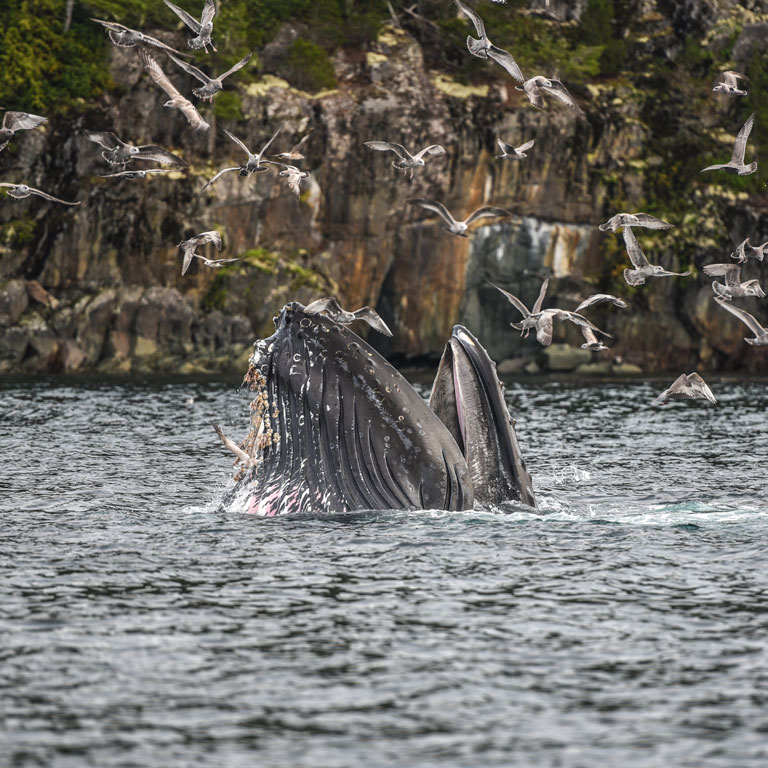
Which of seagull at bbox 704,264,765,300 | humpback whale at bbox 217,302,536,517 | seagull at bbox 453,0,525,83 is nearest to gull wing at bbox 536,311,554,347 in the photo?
seagull at bbox 704,264,765,300

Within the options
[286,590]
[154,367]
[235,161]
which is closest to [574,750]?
[286,590]

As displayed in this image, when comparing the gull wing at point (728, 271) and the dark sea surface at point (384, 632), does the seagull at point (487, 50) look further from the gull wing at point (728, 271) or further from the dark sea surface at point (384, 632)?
the dark sea surface at point (384, 632)

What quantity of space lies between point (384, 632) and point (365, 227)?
69.4m

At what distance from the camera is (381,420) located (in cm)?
1692

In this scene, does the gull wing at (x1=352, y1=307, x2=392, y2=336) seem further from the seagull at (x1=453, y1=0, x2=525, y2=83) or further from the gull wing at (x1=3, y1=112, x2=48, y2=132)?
the gull wing at (x1=3, y1=112, x2=48, y2=132)

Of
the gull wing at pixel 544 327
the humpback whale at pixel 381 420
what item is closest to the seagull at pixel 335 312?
the humpback whale at pixel 381 420

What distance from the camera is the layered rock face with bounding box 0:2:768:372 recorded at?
77812 millimetres

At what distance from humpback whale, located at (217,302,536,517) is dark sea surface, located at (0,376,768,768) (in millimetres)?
593

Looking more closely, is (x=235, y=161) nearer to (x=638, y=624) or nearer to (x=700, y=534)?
(x=700, y=534)

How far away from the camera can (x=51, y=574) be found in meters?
16.9

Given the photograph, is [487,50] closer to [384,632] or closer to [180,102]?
[180,102]

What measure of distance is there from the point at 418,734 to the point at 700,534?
1036 cm

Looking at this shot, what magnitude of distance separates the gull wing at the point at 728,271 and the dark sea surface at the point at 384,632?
16.4 feet

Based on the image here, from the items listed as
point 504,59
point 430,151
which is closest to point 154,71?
point 430,151
